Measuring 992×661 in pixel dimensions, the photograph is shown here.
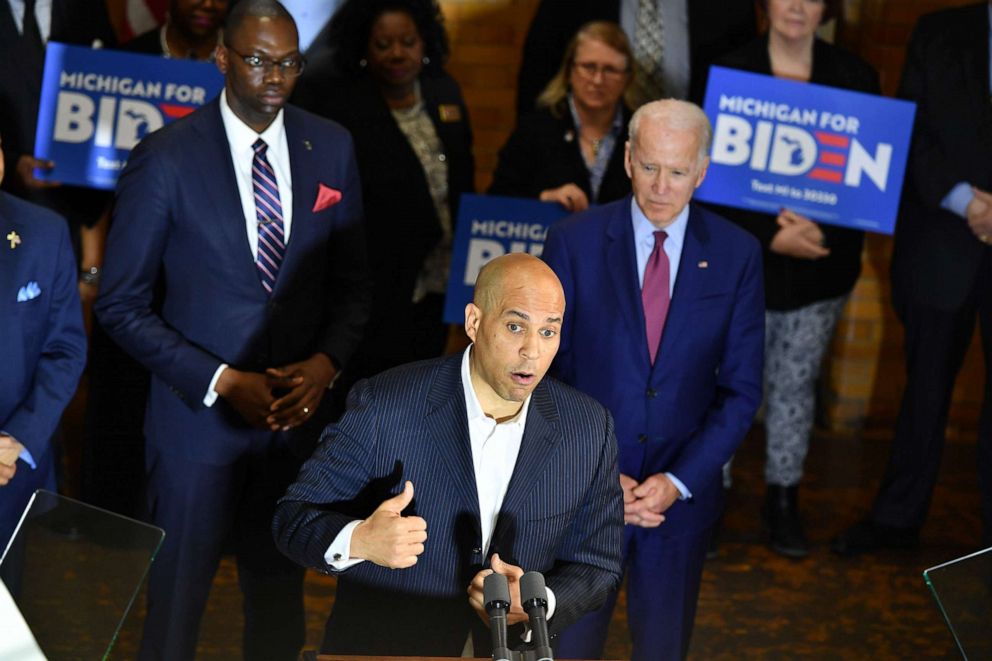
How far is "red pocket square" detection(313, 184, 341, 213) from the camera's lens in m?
3.94

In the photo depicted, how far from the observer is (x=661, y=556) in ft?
12.3

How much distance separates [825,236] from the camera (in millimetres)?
5188

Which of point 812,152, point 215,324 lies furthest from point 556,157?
point 215,324

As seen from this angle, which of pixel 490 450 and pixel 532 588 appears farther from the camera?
pixel 490 450

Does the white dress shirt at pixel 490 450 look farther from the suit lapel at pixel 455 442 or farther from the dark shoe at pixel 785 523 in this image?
the dark shoe at pixel 785 523

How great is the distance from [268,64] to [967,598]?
2097 mm

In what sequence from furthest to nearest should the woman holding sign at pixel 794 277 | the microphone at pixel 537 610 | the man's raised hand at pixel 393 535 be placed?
the woman holding sign at pixel 794 277 < the man's raised hand at pixel 393 535 < the microphone at pixel 537 610

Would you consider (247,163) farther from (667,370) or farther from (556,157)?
(556,157)

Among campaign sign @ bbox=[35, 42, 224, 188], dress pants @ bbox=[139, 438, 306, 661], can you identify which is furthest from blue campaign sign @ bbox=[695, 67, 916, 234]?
dress pants @ bbox=[139, 438, 306, 661]

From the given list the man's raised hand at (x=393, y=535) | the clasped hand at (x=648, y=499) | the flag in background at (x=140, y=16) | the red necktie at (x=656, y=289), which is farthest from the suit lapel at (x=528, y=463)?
the flag in background at (x=140, y=16)

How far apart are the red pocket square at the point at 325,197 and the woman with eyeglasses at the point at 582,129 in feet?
3.78

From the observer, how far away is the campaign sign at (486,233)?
4.98 meters

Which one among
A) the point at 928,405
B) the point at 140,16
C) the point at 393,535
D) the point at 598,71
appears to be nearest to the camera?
the point at 393,535

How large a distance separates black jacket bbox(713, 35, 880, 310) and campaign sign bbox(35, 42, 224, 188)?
1.82 m
